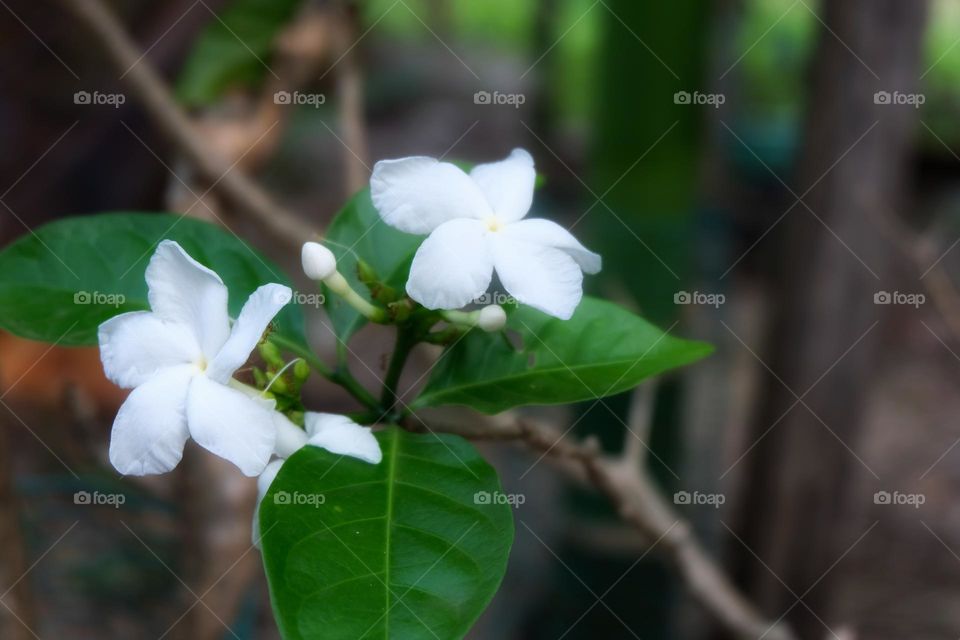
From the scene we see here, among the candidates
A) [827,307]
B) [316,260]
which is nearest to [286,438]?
[316,260]

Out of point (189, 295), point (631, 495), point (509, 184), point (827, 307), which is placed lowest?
point (631, 495)

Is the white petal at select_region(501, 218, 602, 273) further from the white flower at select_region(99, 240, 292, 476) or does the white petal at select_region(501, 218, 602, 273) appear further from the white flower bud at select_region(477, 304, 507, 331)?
the white flower at select_region(99, 240, 292, 476)

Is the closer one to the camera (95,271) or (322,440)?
(322,440)

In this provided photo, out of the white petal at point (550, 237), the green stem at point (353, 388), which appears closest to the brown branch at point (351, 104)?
the green stem at point (353, 388)

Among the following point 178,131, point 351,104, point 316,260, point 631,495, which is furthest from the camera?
point 351,104

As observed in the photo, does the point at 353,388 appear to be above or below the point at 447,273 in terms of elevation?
below

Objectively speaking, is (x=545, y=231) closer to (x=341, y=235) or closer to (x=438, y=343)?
(x=438, y=343)

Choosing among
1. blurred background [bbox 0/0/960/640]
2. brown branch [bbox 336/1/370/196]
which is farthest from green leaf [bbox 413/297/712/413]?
brown branch [bbox 336/1/370/196]

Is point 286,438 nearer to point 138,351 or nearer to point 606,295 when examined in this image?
point 138,351
